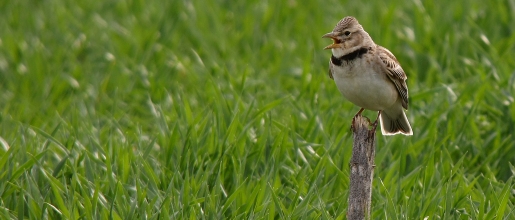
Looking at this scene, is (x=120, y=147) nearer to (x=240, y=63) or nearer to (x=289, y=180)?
(x=289, y=180)

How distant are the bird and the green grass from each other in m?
0.49

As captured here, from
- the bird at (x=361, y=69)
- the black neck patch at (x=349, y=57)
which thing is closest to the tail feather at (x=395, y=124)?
the bird at (x=361, y=69)

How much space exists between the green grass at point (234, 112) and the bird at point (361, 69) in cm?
49

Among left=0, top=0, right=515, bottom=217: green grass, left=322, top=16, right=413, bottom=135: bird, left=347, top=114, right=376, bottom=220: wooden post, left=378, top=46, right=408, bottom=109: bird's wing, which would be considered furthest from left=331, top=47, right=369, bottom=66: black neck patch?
left=347, top=114, right=376, bottom=220: wooden post

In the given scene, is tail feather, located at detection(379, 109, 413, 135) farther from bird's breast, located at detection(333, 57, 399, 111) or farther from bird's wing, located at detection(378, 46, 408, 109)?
bird's breast, located at detection(333, 57, 399, 111)

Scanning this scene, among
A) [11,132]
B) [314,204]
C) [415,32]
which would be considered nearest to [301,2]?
[415,32]

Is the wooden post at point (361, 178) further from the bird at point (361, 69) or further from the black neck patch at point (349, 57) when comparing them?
the black neck patch at point (349, 57)

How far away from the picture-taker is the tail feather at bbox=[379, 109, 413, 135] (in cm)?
612

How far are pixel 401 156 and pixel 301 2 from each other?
507 centimetres

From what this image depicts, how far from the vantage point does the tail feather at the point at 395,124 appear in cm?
612

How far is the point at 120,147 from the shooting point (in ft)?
19.5

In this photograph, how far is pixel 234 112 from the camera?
21.2ft

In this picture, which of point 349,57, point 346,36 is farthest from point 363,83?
point 346,36

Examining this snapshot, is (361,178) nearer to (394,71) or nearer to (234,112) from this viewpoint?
(394,71)
